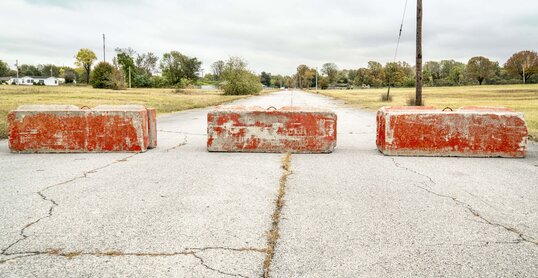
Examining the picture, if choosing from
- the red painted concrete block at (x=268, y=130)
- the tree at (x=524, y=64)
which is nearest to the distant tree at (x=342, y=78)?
the tree at (x=524, y=64)

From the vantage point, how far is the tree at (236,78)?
48750mm

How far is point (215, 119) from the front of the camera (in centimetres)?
772

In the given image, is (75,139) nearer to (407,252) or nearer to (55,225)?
(55,225)

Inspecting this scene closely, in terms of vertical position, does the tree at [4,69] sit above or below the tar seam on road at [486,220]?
above

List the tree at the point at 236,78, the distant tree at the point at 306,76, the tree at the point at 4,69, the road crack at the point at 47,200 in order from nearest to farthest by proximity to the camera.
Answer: the road crack at the point at 47,200
the tree at the point at 236,78
the tree at the point at 4,69
the distant tree at the point at 306,76

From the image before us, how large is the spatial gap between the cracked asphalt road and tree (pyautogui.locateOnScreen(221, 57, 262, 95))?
1690 inches

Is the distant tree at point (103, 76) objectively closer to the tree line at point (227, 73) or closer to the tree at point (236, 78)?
the tree line at point (227, 73)

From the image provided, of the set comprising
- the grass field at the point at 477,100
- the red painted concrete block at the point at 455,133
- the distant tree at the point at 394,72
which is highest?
the distant tree at the point at 394,72

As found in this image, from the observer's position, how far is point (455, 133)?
7316mm

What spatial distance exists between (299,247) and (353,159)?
404 centimetres

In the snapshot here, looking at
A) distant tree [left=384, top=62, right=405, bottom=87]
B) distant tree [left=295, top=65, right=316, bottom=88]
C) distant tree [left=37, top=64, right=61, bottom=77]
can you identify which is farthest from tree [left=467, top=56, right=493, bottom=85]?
distant tree [left=37, top=64, right=61, bottom=77]

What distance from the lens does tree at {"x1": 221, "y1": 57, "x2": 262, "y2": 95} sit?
4875 cm

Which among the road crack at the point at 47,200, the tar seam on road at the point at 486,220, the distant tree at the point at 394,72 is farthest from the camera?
the distant tree at the point at 394,72

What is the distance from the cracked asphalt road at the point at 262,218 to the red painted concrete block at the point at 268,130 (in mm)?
987
